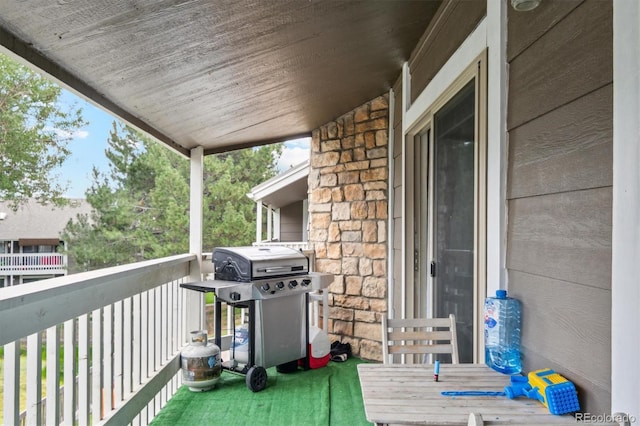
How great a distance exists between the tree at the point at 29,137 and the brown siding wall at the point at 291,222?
6.31 metres

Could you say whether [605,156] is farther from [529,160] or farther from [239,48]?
[239,48]

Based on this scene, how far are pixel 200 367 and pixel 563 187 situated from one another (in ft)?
10.0

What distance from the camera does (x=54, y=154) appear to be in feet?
39.5

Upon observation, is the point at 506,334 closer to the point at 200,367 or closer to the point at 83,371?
the point at 83,371

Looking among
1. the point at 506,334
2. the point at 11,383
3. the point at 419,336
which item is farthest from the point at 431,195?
the point at 11,383

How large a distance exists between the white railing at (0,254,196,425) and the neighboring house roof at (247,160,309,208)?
11.1 feet

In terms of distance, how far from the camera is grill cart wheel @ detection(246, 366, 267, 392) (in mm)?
3432

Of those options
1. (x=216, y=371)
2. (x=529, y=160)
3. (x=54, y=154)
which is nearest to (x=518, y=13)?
(x=529, y=160)

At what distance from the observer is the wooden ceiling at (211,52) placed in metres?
1.82

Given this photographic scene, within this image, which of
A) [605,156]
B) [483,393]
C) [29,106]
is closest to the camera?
[605,156]

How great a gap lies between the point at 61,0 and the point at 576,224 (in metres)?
1.91

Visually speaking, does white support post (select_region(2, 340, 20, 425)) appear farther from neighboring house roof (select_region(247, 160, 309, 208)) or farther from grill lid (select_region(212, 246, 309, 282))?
neighboring house roof (select_region(247, 160, 309, 208))

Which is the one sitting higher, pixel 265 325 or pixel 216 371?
pixel 265 325

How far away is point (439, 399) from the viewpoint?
1.26 metres
